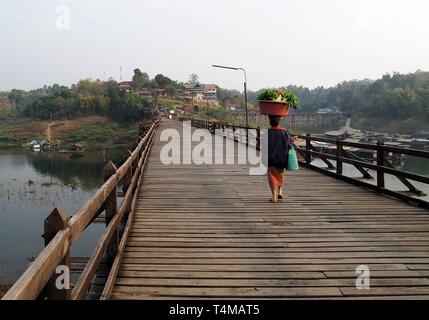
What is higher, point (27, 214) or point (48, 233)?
point (48, 233)

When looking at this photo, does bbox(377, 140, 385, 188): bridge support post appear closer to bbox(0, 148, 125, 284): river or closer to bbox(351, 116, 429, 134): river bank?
bbox(0, 148, 125, 284): river

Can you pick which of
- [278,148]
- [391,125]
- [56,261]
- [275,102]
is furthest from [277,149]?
[391,125]

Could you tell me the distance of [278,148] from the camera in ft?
22.3

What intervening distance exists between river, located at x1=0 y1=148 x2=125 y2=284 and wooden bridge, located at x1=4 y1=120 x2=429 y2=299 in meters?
1.16

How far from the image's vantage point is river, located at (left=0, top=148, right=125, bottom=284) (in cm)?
2396

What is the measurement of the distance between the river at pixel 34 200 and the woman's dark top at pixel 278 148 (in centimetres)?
341

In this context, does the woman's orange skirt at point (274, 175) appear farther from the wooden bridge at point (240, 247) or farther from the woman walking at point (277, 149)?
the wooden bridge at point (240, 247)

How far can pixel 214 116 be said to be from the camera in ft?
393

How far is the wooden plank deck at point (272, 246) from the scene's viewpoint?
3.61 meters

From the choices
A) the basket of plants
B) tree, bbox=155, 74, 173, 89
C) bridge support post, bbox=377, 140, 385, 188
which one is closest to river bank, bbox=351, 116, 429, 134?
tree, bbox=155, 74, 173, 89
